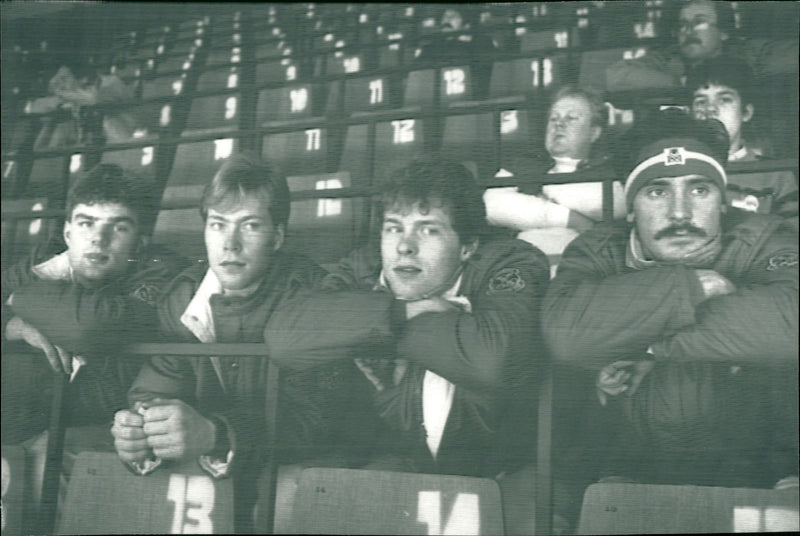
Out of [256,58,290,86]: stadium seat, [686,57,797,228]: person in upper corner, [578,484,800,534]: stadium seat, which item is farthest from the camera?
[256,58,290,86]: stadium seat

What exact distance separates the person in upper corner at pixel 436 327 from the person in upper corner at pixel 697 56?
0.45 meters

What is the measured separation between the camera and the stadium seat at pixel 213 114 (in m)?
1.89

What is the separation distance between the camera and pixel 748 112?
1761 mm

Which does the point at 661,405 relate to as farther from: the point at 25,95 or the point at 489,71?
the point at 25,95

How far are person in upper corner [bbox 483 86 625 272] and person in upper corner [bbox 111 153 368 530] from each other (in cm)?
47

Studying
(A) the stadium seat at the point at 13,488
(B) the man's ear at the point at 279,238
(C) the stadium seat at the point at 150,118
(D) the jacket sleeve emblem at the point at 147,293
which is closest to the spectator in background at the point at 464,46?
(B) the man's ear at the point at 279,238

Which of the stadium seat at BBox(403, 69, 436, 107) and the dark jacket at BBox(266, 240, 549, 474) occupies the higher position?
the stadium seat at BBox(403, 69, 436, 107)

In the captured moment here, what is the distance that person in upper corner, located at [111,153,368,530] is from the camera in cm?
171

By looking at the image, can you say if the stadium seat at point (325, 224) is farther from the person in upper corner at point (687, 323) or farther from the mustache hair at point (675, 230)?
the mustache hair at point (675, 230)

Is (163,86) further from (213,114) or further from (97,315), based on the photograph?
(97,315)

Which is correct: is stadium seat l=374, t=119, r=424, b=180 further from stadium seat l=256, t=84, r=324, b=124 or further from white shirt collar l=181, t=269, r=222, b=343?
white shirt collar l=181, t=269, r=222, b=343

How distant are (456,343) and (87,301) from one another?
88 centimetres

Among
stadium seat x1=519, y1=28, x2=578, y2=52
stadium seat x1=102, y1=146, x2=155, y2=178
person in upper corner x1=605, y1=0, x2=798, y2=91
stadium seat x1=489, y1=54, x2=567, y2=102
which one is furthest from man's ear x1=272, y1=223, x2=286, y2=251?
person in upper corner x1=605, y1=0, x2=798, y2=91

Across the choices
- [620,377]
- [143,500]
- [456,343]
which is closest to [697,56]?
[620,377]
